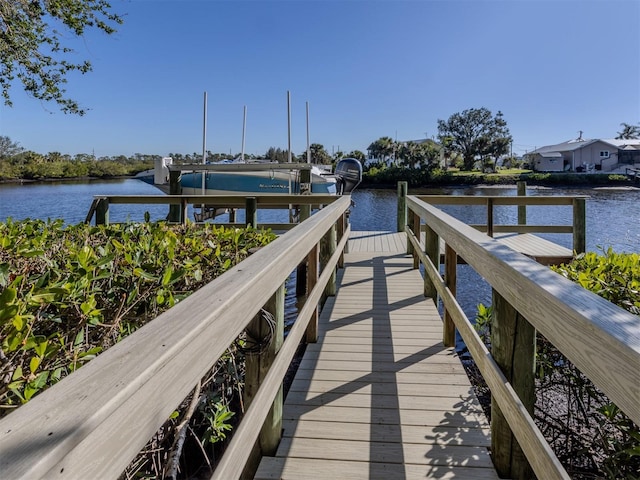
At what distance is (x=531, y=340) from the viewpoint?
1.33m

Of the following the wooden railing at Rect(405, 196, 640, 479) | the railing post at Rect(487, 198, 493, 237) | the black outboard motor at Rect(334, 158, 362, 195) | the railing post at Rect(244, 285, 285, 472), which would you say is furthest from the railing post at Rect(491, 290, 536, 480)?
the black outboard motor at Rect(334, 158, 362, 195)

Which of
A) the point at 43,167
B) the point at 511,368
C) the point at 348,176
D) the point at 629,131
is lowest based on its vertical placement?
the point at 511,368

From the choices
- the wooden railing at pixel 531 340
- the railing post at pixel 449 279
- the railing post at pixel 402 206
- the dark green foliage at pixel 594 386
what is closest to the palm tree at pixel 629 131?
the railing post at pixel 402 206

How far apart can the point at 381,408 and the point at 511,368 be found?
0.74 metres

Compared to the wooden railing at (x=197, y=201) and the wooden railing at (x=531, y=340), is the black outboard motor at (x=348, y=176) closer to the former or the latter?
the wooden railing at (x=197, y=201)

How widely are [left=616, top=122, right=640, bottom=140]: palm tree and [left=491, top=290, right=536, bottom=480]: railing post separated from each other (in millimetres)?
83112

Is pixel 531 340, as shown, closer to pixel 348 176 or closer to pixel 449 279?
pixel 449 279

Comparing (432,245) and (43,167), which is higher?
(43,167)

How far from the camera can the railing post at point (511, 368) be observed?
1339mm

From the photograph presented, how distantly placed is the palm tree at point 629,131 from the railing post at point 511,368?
83.1 metres

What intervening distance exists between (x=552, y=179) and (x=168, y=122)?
107 feet

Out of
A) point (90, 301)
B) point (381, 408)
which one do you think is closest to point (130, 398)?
point (90, 301)

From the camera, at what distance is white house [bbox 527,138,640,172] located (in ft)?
133

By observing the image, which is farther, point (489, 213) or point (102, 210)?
point (489, 213)
